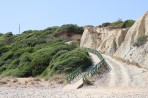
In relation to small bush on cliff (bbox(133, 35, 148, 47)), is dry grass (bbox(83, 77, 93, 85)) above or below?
below

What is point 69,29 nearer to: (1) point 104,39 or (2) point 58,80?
(1) point 104,39

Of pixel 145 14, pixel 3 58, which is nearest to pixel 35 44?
pixel 3 58

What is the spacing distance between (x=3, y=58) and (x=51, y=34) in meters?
25.1

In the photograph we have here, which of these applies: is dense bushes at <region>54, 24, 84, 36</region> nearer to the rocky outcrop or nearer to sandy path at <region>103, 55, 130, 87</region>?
the rocky outcrop

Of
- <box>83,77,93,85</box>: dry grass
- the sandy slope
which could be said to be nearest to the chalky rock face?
the sandy slope

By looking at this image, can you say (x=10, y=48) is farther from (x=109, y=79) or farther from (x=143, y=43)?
(x=109, y=79)

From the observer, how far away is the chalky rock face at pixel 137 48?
145 ft

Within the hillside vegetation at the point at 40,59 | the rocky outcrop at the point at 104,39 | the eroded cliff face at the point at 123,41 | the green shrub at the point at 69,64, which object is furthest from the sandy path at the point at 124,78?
the rocky outcrop at the point at 104,39

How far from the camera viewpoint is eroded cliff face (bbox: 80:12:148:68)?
149 feet

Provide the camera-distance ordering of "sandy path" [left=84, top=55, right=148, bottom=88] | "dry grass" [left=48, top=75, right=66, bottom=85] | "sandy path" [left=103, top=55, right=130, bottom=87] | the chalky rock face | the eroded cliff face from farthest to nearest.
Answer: the eroded cliff face, the chalky rock face, "dry grass" [left=48, top=75, right=66, bottom=85], "sandy path" [left=103, top=55, right=130, bottom=87], "sandy path" [left=84, top=55, right=148, bottom=88]

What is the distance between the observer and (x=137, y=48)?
47031mm

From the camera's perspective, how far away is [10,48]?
70312 millimetres

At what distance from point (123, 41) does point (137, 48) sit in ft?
36.4

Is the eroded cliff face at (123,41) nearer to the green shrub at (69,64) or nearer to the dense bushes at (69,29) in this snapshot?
the green shrub at (69,64)
